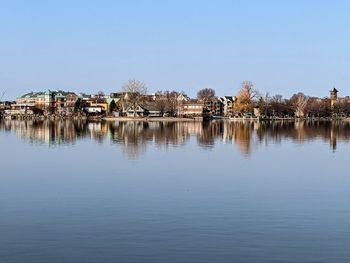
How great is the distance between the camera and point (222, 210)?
14.5 meters

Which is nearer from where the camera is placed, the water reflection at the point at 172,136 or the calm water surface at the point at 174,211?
the calm water surface at the point at 174,211

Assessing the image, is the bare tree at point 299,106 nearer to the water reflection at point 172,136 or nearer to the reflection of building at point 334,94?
the reflection of building at point 334,94

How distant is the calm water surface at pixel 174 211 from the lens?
1054 centimetres

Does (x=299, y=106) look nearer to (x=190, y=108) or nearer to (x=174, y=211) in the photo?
(x=190, y=108)

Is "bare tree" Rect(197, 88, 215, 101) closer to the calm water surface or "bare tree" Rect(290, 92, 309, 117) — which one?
"bare tree" Rect(290, 92, 309, 117)

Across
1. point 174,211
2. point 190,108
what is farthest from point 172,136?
point 190,108

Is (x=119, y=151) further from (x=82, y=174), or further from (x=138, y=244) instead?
(x=138, y=244)

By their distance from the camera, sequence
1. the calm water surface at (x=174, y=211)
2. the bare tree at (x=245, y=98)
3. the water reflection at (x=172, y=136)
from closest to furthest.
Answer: the calm water surface at (x=174, y=211)
the water reflection at (x=172, y=136)
the bare tree at (x=245, y=98)

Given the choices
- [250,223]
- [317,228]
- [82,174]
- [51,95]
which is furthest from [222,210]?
[51,95]

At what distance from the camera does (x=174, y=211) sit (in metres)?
14.3

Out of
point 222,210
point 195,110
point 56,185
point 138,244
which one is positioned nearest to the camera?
point 138,244

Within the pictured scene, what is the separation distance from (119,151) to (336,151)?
1293 cm

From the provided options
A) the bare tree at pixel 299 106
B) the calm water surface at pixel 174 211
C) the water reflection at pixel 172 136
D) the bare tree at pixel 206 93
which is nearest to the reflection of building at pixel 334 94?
the bare tree at pixel 299 106

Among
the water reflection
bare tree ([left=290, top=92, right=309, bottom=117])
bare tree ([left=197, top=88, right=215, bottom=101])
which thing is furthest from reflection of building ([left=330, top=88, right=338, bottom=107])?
the water reflection
